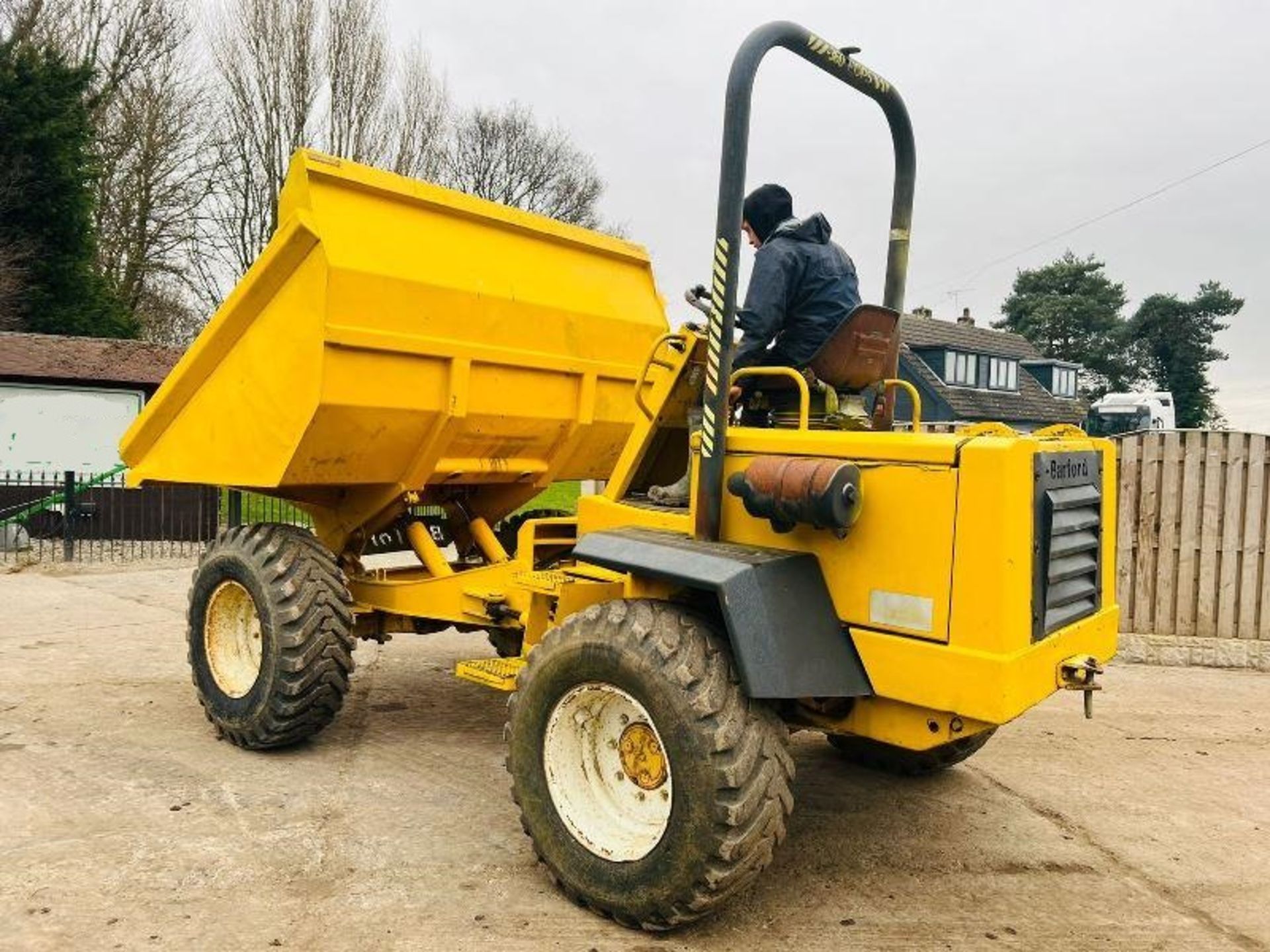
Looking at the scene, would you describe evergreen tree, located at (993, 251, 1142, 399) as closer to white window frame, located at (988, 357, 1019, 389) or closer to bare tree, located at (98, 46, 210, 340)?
white window frame, located at (988, 357, 1019, 389)

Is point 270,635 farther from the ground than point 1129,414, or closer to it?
closer to it

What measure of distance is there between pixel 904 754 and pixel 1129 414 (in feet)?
128

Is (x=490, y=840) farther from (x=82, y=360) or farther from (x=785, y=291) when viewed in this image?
(x=82, y=360)

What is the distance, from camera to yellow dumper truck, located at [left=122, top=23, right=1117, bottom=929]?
3.21 meters

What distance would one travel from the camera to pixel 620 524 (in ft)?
13.4

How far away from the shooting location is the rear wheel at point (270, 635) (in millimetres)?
4930

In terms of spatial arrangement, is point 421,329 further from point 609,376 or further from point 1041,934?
point 1041,934

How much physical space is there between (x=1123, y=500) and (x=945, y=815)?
4.31 m

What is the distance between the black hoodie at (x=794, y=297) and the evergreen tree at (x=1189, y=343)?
2187 inches

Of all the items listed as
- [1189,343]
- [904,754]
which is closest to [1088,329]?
[1189,343]

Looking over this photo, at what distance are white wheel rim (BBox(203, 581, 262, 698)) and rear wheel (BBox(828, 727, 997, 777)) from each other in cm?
295

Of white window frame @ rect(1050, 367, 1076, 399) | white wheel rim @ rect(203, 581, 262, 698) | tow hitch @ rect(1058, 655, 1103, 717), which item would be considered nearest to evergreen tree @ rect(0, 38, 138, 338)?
white wheel rim @ rect(203, 581, 262, 698)

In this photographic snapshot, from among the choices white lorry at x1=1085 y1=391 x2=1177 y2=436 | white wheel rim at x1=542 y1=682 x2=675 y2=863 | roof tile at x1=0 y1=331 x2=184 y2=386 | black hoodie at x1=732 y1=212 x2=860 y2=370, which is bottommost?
white wheel rim at x1=542 y1=682 x2=675 y2=863

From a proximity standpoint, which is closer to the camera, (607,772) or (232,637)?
(607,772)
